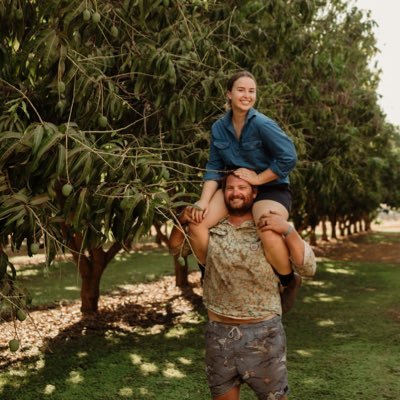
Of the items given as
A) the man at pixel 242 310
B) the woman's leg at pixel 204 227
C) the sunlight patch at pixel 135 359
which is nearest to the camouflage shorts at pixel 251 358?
the man at pixel 242 310

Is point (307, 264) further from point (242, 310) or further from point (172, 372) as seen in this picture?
point (172, 372)

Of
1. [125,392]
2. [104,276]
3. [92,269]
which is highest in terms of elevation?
[92,269]

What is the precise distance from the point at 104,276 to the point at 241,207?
42.0ft

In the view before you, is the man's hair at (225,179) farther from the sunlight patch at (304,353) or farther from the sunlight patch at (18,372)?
the sunlight patch at (304,353)

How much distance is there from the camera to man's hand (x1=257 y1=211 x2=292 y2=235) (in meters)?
2.93

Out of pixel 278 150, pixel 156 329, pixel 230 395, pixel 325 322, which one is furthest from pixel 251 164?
pixel 325 322

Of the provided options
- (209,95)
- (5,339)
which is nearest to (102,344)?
(5,339)

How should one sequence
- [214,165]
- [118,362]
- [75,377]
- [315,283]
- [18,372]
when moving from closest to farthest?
[214,165] → [75,377] → [18,372] → [118,362] → [315,283]

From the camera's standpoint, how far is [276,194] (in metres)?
3.31

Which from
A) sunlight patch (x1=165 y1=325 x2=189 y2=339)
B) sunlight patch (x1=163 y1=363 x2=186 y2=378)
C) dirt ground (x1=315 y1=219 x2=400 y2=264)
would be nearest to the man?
sunlight patch (x1=163 y1=363 x2=186 y2=378)

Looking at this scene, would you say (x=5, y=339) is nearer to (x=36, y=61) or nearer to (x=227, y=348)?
(x=36, y=61)

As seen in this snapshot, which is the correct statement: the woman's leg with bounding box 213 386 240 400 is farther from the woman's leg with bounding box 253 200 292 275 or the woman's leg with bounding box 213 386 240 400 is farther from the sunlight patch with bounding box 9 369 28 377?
the sunlight patch with bounding box 9 369 28 377

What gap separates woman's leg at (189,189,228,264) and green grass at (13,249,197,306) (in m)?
8.21

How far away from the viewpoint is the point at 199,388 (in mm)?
6020
